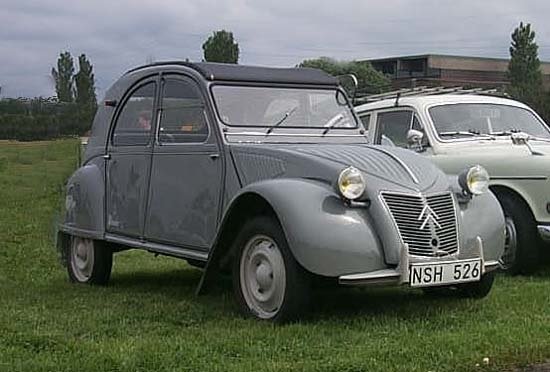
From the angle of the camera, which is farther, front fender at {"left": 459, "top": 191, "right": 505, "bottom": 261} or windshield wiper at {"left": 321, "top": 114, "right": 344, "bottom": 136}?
windshield wiper at {"left": 321, "top": 114, "right": 344, "bottom": 136}

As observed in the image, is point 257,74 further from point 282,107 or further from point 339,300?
point 339,300

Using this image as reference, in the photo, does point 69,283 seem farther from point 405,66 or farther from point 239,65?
point 405,66

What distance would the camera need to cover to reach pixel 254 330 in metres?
6.16

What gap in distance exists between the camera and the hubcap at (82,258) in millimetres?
8992

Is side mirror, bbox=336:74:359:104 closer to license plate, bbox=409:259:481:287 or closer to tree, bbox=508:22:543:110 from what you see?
license plate, bbox=409:259:481:287

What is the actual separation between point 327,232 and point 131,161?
280 cm

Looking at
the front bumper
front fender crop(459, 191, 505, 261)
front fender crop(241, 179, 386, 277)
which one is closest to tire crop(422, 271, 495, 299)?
front fender crop(459, 191, 505, 261)

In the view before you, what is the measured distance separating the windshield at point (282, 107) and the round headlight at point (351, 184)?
151cm

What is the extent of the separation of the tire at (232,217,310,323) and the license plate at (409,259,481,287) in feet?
2.35

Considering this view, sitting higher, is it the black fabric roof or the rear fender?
the black fabric roof

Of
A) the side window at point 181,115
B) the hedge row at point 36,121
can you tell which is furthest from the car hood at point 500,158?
the hedge row at point 36,121

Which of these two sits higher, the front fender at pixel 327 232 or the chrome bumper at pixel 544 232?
the front fender at pixel 327 232

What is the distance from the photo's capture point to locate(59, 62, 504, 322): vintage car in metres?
6.20

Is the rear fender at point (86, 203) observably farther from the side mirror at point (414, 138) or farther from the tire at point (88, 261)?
the side mirror at point (414, 138)
